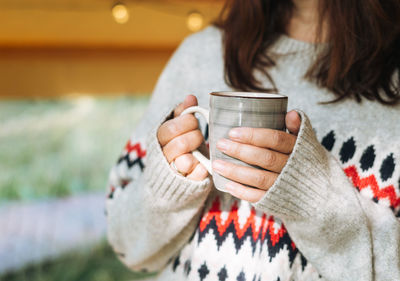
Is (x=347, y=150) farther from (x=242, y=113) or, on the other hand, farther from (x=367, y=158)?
(x=242, y=113)

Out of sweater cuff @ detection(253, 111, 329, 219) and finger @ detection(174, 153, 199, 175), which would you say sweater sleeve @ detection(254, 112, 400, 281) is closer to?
sweater cuff @ detection(253, 111, 329, 219)

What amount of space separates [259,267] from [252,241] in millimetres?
43

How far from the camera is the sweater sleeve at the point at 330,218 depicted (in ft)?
1.71

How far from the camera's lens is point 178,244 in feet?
2.43

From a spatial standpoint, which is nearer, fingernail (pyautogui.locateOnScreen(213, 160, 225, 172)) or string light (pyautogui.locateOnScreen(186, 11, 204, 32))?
fingernail (pyautogui.locateOnScreen(213, 160, 225, 172))

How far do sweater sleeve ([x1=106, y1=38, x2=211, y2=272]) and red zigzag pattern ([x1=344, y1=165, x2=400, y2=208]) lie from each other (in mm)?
260

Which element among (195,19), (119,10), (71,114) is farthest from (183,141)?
(71,114)

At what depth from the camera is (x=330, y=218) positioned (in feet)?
1.86

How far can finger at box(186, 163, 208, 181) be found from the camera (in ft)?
1.90

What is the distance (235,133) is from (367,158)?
314mm

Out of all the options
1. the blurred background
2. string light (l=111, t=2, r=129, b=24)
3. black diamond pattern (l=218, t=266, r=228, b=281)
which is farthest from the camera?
the blurred background

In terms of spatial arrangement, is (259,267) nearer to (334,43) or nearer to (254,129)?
(254,129)

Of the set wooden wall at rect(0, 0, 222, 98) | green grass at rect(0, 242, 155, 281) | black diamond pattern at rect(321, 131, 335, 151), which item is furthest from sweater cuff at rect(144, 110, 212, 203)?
green grass at rect(0, 242, 155, 281)

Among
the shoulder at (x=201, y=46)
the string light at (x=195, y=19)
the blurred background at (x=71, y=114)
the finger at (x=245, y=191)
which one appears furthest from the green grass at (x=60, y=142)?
the finger at (x=245, y=191)
